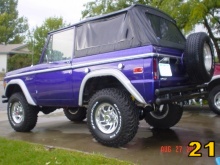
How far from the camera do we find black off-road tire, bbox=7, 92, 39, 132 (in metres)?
6.51

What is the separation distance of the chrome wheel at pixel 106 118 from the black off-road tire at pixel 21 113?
2114 mm

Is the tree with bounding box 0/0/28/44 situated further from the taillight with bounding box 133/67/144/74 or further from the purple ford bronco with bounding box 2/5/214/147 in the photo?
the taillight with bounding box 133/67/144/74

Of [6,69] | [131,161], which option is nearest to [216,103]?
[131,161]

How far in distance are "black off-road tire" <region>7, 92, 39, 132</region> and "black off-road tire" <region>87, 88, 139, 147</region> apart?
6.57 ft

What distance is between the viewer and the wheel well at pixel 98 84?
5094 mm

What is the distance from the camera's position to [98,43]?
5.29 metres

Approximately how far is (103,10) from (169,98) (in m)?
9.85

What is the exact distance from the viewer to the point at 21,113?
6785 millimetres

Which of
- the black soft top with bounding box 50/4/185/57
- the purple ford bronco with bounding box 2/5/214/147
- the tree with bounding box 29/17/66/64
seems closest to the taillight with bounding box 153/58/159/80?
the purple ford bronco with bounding box 2/5/214/147

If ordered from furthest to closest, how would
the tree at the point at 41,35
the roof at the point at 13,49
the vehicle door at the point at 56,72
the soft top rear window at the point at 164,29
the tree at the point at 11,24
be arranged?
the tree at the point at 11,24 < the roof at the point at 13,49 < the tree at the point at 41,35 < the vehicle door at the point at 56,72 < the soft top rear window at the point at 164,29

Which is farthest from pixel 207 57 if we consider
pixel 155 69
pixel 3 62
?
pixel 3 62

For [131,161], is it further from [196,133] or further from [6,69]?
[6,69]

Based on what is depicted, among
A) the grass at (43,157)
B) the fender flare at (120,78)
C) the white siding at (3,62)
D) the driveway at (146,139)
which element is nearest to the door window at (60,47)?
the fender flare at (120,78)

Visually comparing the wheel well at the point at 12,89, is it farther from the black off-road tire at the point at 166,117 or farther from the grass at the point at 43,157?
the black off-road tire at the point at 166,117
